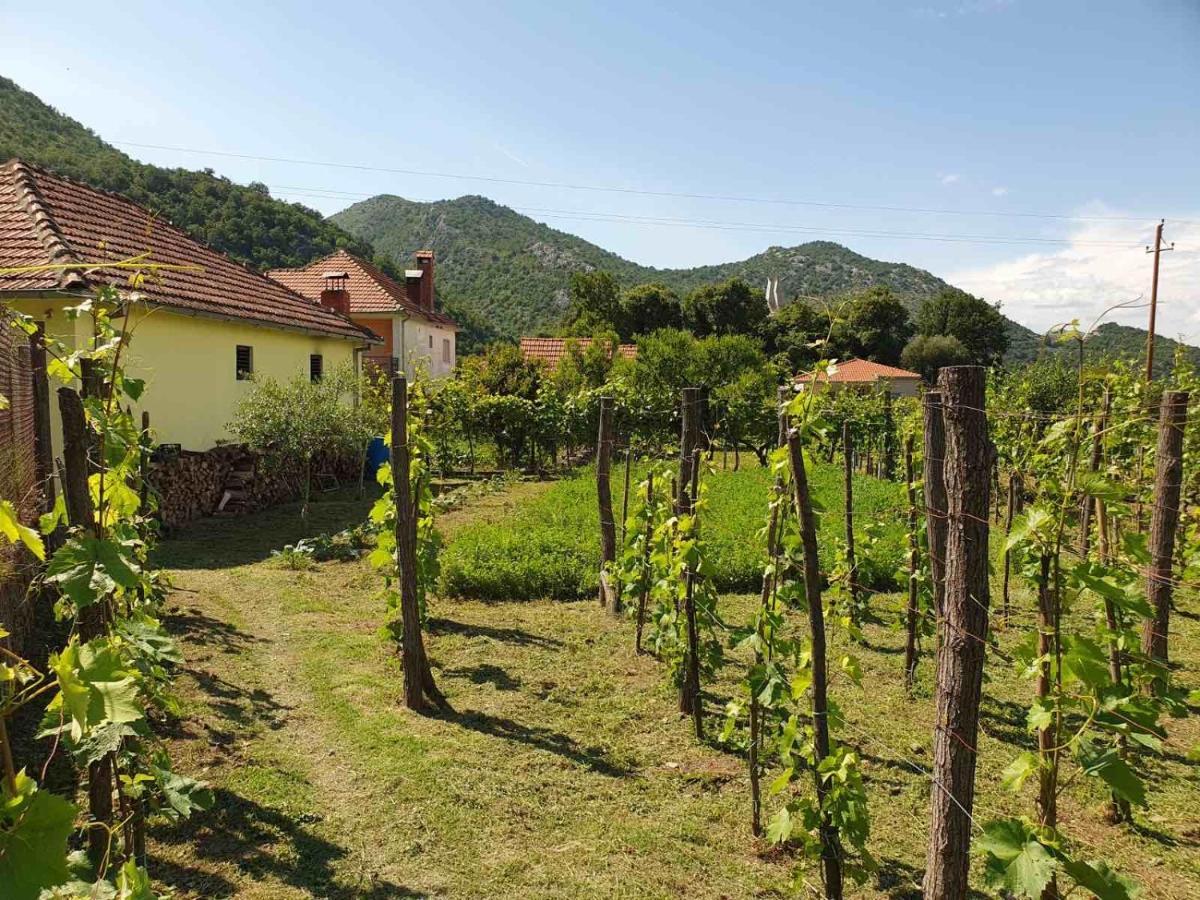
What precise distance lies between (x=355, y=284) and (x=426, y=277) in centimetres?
558

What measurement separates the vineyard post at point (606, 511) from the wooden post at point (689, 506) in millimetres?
1870

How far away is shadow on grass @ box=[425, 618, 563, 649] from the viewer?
704 centimetres

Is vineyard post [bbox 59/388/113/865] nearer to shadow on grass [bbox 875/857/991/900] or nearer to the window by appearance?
shadow on grass [bbox 875/857/991/900]

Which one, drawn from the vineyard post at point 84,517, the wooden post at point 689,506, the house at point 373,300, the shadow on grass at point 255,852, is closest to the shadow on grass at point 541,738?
the wooden post at point 689,506

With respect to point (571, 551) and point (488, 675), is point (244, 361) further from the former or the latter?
point (488, 675)

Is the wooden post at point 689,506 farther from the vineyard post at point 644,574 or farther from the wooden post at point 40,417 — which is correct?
the wooden post at point 40,417

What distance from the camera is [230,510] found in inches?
516

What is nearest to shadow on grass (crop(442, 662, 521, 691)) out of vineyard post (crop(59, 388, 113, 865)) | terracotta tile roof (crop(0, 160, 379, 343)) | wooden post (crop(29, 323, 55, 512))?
vineyard post (crop(59, 388, 113, 865))

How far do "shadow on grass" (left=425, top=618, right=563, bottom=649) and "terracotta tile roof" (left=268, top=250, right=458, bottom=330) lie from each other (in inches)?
810

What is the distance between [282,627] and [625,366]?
20.8 meters

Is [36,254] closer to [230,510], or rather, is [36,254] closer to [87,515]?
[230,510]

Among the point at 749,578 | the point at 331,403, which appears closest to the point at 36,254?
the point at 331,403

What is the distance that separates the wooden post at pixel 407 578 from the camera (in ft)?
18.3

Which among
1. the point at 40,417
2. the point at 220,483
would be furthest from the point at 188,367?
the point at 40,417
